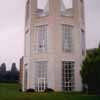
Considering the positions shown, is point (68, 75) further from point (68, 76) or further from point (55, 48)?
point (55, 48)

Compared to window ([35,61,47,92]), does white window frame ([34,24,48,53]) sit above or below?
above

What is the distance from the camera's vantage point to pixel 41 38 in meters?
28.0

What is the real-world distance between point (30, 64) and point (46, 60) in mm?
2344

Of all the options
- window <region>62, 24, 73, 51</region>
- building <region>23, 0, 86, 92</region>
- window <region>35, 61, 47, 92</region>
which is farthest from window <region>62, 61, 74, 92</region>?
window <region>35, 61, 47, 92</region>

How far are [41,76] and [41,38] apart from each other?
16.0 ft

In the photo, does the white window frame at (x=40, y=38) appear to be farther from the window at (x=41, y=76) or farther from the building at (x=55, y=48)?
the window at (x=41, y=76)

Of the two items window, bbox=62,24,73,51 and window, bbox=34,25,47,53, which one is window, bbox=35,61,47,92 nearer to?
window, bbox=34,25,47,53

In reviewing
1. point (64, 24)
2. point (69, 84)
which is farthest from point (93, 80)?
point (64, 24)

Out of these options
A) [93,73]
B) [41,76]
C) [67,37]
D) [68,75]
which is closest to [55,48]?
[67,37]

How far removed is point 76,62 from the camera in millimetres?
27641

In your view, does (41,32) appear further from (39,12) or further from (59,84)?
(59,84)

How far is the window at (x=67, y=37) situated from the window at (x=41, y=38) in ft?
7.96

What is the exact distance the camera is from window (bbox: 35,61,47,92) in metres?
26.8

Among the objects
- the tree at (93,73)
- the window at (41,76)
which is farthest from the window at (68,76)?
the tree at (93,73)
